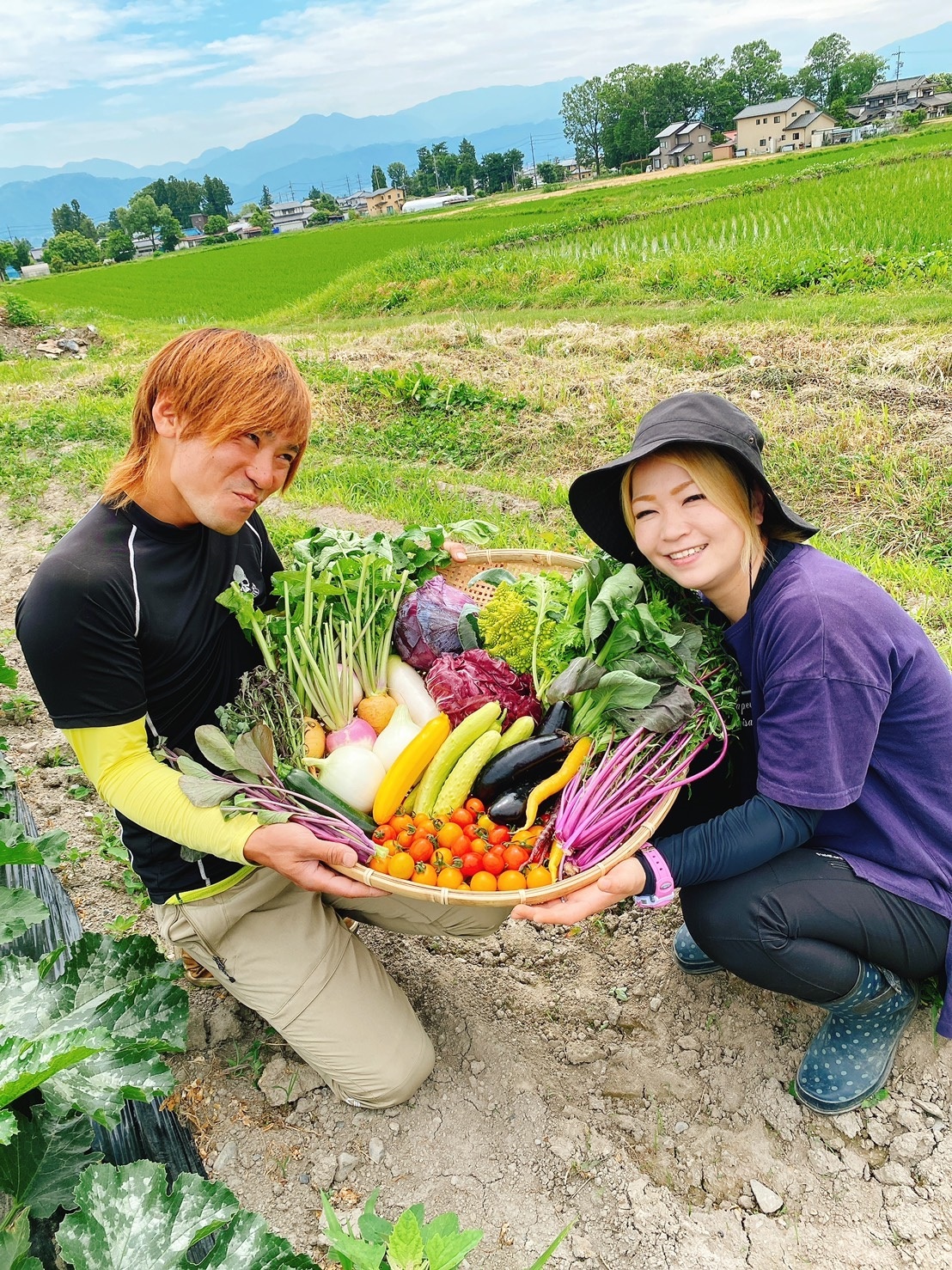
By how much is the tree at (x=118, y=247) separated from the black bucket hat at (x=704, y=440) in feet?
281

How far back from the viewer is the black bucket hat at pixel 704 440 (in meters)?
1.95

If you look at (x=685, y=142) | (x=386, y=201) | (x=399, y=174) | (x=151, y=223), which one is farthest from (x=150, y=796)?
(x=399, y=174)

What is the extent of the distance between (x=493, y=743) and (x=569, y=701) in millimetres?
287

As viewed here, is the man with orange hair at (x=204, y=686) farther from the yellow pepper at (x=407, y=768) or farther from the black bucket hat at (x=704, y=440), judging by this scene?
the black bucket hat at (x=704, y=440)

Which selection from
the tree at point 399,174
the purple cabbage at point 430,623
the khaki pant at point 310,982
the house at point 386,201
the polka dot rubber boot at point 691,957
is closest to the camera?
the khaki pant at point 310,982

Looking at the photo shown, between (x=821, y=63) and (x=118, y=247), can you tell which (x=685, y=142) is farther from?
(x=118, y=247)

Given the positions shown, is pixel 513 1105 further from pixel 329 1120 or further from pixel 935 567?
pixel 935 567

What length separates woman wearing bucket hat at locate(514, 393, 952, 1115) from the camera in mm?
1969

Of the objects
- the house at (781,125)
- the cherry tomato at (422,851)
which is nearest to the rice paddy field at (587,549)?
the cherry tomato at (422,851)

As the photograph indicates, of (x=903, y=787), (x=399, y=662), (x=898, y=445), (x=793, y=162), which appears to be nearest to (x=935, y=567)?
(x=898, y=445)

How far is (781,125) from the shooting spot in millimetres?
72562

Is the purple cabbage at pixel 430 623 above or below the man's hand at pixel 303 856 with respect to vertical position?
above

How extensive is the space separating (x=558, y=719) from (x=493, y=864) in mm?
513

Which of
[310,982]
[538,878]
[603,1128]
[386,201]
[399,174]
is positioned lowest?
[603,1128]
